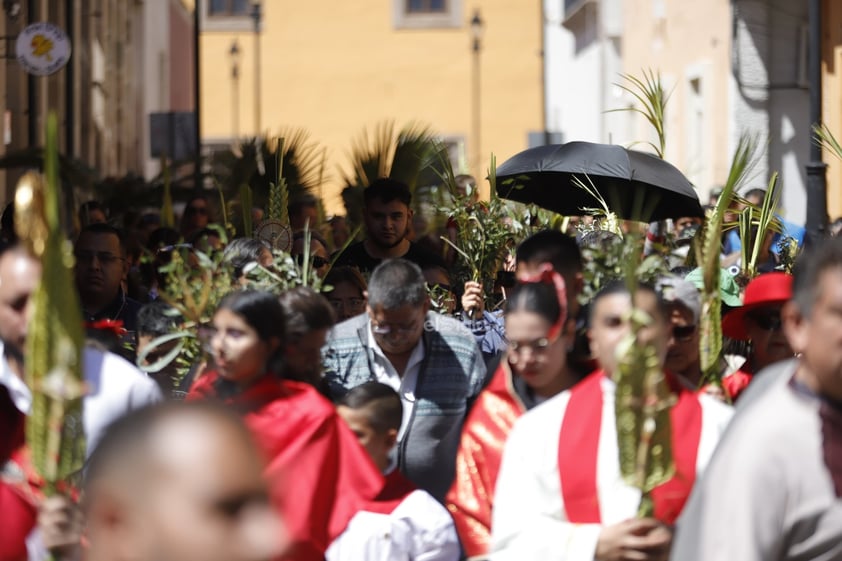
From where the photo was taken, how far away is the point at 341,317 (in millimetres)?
7371

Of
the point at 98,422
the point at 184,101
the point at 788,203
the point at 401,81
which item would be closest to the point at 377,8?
the point at 401,81

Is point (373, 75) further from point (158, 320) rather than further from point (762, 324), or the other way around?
point (762, 324)

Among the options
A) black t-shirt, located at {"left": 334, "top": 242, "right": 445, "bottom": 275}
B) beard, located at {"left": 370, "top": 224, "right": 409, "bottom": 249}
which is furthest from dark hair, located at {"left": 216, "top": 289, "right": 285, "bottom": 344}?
beard, located at {"left": 370, "top": 224, "right": 409, "bottom": 249}

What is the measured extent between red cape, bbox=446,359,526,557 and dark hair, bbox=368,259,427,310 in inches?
39.7

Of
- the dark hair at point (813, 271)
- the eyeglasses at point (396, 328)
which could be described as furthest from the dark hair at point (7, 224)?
the dark hair at point (813, 271)

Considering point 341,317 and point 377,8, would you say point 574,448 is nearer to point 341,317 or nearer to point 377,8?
point 341,317

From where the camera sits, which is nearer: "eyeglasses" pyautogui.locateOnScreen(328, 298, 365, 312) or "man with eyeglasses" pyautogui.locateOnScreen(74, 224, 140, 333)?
"eyeglasses" pyautogui.locateOnScreen(328, 298, 365, 312)

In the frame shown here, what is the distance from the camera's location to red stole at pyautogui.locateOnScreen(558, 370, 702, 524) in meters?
4.46

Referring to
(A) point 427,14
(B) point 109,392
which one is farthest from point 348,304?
(A) point 427,14

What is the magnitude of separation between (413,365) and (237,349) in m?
1.50

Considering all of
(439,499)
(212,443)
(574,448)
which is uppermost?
(212,443)

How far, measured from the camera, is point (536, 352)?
202 inches

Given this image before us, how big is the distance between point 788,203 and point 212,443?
18.1 metres

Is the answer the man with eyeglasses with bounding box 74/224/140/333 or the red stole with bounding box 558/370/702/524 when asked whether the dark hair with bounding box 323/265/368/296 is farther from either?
the red stole with bounding box 558/370/702/524
